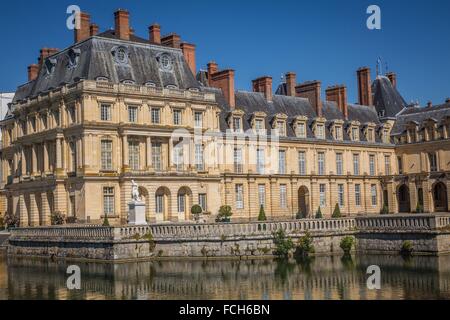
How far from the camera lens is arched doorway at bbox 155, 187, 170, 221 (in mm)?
42719

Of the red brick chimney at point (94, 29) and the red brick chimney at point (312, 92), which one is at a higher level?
the red brick chimney at point (94, 29)

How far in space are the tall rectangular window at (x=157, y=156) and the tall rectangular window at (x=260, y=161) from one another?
306 inches

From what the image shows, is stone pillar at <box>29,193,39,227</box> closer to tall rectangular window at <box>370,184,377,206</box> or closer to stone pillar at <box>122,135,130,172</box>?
stone pillar at <box>122,135,130,172</box>

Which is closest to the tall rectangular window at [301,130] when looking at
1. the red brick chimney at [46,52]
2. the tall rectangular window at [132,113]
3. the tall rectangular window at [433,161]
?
the tall rectangular window at [433,161]

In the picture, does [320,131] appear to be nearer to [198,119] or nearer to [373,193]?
[373,193]

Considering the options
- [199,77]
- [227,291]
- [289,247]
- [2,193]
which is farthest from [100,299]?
[2,193]

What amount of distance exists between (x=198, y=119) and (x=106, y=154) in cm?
677

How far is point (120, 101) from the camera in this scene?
1626 inches

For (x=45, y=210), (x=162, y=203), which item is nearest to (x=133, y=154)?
(x=162, y=203)

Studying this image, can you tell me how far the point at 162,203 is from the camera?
43.0m

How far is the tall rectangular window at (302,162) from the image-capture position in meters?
51.1

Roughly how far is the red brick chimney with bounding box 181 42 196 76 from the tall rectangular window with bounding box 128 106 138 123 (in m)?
7.20

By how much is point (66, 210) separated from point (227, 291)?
2138cm

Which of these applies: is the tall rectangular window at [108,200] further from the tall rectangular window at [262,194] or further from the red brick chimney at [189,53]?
the tall rectangular window at [262,194]
